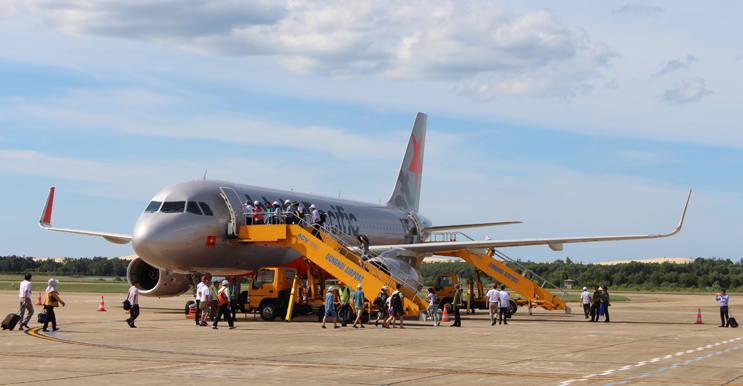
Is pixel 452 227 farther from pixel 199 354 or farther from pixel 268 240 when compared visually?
pixel 199 354

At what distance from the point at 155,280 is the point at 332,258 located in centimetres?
870

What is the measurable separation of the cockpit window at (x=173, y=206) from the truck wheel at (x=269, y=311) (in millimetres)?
4235

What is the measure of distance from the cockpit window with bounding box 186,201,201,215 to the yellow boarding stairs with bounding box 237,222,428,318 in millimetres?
1813

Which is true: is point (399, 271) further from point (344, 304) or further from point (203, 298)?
point (203, 298)

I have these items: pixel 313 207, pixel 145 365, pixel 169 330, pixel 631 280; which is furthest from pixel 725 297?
pixel 631 280

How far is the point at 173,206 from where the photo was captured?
25.4 m

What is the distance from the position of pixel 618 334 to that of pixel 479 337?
4.57 metres

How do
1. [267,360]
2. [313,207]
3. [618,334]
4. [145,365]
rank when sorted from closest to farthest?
[145,365], [267,360], [618,334], [313,207]

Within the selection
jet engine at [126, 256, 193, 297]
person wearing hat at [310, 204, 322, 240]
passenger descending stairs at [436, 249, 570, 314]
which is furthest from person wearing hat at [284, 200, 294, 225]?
passenger descending stairs at [436, 249, 570, 314]

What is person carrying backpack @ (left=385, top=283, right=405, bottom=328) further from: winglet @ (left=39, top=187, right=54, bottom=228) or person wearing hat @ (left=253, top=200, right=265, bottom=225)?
winglet @ (left=39, top=187, right=54, bottom=228)

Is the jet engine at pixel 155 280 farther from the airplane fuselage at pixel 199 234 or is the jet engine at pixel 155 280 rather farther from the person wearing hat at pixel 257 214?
the person wearing hat at pixel 257 214

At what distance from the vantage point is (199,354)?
14.9 meters

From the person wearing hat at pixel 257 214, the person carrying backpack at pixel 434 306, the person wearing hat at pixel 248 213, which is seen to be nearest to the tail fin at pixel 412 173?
the person wearing hat at pixel 257 214

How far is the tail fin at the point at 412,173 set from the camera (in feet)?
150
